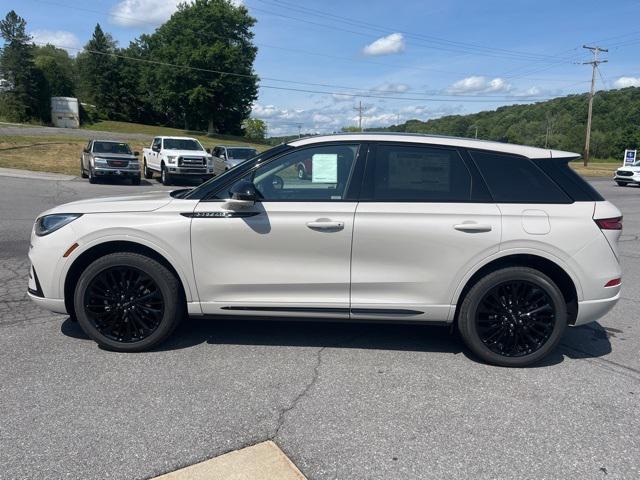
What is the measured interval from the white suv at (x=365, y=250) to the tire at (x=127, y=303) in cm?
1

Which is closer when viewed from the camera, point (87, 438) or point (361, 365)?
point (87, 438)

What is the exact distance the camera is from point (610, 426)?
319 cm

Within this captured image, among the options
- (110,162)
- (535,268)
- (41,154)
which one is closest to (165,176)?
(110,162)

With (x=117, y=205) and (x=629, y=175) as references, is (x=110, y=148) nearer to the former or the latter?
(x=117, y=205)

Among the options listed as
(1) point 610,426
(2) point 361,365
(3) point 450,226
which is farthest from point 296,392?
(1) point 610,426

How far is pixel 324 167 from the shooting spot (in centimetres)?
416

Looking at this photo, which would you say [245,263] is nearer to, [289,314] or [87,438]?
[289,314]

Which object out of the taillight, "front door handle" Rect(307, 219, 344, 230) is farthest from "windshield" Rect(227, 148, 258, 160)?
the taillight

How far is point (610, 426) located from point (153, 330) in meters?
3.31

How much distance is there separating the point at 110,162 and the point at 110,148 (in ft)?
5.16

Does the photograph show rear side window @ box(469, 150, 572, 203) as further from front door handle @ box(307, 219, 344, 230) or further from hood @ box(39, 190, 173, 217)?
hood @ box(39, 190, 173, 217)

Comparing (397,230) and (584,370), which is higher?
(397,230)

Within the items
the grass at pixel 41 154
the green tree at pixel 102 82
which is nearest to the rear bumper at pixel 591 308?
the grass at pixel 41 154

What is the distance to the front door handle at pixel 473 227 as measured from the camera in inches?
154
